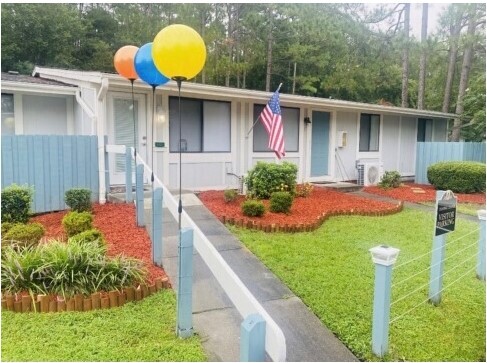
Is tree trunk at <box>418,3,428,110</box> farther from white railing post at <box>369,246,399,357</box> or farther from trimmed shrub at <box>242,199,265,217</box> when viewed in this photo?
white railing post at <box>369,246,399,357</box>

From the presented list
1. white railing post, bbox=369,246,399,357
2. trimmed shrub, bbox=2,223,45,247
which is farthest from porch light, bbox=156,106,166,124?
white railing post, bbox=369,246,399,357

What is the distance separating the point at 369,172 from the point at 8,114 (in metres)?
9.21

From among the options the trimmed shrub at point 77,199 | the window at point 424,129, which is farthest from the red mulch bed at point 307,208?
the window at point 424,129

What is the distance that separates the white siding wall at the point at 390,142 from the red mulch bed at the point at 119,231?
29.6 feet

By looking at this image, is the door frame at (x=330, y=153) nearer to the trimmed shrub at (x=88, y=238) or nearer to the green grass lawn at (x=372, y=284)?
the green grass lawn at (x=372, y=284)

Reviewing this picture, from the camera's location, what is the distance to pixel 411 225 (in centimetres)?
702

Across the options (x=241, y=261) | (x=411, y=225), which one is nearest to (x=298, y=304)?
(x=241, y=261)

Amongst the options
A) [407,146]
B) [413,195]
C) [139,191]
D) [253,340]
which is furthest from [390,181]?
[253,340]

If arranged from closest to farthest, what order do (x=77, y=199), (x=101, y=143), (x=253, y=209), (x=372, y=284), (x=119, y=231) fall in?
(x=372, y=284), (x=119, y=231), (x=77, y=199), (x=253, y=209), (x=101, y=143)

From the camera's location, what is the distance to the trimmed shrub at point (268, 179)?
7.73m

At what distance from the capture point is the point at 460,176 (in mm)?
10781

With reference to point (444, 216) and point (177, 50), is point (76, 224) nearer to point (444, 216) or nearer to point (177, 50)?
point (177, 50)

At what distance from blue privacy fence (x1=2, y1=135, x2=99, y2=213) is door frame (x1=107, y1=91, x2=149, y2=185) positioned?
1.77ft

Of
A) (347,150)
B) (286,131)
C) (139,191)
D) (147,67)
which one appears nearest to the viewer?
(147,67)
